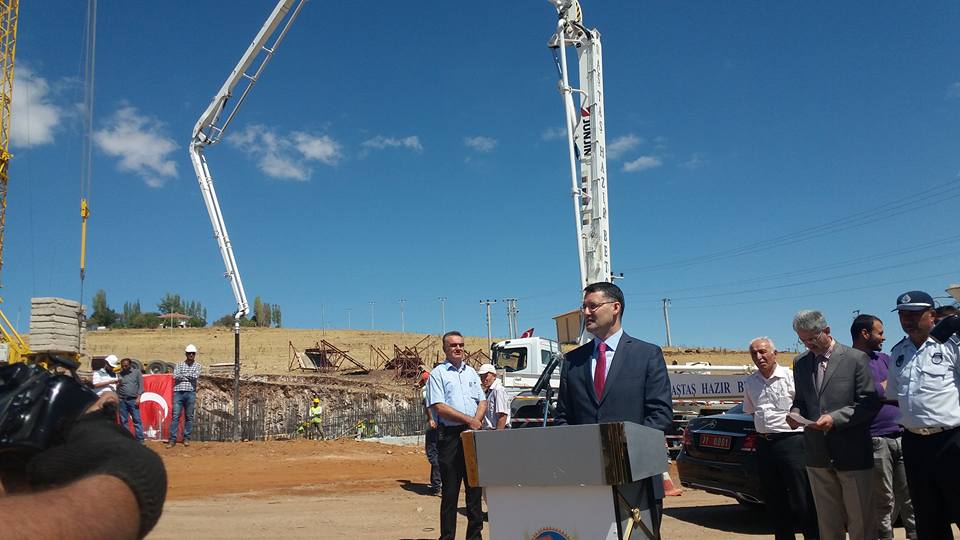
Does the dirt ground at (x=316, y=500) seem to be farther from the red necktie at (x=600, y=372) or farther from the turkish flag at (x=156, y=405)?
the red necktie at (x=600, y=372)

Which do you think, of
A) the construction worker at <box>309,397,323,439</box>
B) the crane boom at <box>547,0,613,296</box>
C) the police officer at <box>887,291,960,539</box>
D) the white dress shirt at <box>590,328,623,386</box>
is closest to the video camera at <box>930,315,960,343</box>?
the police officer at <box>887,291,960,539</box>

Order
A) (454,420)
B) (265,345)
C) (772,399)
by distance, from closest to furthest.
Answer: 1. (772,399)
2. (454,420)
3. (265,345)

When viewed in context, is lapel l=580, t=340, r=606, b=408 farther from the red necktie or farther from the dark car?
the dark car

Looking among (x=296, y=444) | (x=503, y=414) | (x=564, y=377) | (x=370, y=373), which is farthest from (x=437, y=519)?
(x=370, y=373)

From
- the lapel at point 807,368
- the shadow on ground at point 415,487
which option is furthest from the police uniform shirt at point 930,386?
the shadow on ground at point 415,487

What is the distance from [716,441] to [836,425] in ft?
9.18

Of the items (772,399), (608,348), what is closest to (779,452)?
(772,399)

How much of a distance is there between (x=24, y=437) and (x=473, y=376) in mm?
5601

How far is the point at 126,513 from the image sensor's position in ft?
3.68

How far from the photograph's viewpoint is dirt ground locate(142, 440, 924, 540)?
7816 millimetres

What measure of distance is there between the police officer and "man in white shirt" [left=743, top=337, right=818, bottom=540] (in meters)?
1.00

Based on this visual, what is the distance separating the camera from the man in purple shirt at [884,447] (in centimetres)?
581

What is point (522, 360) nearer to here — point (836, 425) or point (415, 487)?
point (415, 487)

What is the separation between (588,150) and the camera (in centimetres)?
1630
